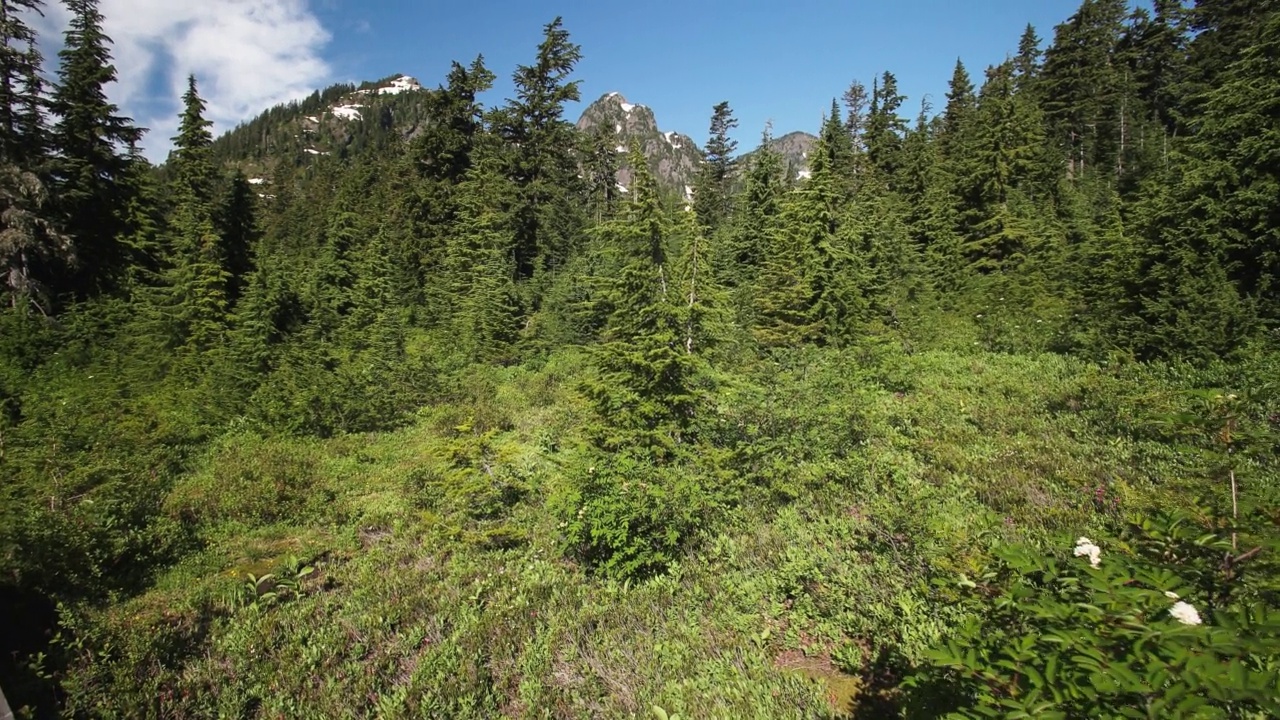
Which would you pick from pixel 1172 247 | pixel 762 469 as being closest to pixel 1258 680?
pixel 762 469

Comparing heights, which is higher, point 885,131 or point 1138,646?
point 885,131

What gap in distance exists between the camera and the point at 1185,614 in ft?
6.64

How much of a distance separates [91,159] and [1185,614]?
3501 centimetres

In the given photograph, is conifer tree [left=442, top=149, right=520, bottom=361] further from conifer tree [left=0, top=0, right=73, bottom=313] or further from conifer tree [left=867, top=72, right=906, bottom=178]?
conifer tree [left=867, top=72, right=906, bottom=178]

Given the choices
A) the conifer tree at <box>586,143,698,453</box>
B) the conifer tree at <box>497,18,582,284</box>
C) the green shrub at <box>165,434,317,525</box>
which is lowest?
the green shrub at <box>165,434,317,525</box>

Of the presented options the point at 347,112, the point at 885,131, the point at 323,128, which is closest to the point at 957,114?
the point at 885,131

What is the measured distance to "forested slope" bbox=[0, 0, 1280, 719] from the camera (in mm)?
3605

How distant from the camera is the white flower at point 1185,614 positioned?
2.01 metres

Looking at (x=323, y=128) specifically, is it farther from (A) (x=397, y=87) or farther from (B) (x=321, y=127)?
(A) (x=397, y=87)

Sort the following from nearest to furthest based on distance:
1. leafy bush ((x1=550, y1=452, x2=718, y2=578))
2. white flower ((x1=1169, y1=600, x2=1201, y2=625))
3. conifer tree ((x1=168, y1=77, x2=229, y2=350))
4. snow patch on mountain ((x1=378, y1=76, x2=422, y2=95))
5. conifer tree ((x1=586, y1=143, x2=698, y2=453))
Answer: white flower ((x1=1169, y1=600, x2=1201, y2=625)) < leafy bush ((x1=550, y1=452, x2=718, y2=578)) < conifer tree ((x1=586, y1=143, x2=698, y2=453)) < conifer tree ((x1=168, y1=77, x2=229, y2=350)) < snow patch on mountain ((x1=378, y1=76, x2=422, y2=95))

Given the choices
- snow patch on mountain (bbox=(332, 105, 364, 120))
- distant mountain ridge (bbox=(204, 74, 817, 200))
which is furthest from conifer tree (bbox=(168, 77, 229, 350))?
snow patch on mountain (bbox=(332, 105, 364, 120))

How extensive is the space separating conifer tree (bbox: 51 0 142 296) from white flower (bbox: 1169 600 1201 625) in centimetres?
3203

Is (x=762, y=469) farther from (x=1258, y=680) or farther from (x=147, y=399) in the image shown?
(x=147, y=399)

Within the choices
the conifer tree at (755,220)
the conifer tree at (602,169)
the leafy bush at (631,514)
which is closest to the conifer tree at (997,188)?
the conifer tree at (755,220)
